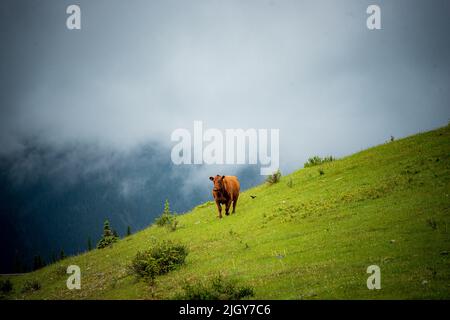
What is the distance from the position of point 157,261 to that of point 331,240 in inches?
334

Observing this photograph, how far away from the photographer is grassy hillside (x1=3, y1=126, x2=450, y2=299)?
37.6 feet

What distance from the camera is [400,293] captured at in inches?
382

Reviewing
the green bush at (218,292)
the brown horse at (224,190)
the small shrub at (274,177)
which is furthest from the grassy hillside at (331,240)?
the small shrub at (274,177)

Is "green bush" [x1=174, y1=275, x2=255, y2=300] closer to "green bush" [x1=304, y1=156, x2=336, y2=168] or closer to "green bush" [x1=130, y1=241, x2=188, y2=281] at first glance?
"green bush" [x1=130, y1=241, x2=188, y2=281]

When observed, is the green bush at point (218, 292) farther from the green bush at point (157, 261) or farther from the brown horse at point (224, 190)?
the brown horse at point (224, 190)

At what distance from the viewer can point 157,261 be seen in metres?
17.5

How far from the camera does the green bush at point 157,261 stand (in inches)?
672

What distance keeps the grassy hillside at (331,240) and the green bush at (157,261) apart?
20.7 inches

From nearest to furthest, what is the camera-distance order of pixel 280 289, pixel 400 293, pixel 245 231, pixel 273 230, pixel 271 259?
pixel 400 293, pixel 280 289, pixel 271 259, pixel 273 230, pixel 245 231

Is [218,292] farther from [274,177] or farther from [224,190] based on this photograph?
[274,177]

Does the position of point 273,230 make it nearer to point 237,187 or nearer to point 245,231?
point 245,231

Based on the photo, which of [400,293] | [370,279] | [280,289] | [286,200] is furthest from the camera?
[286,200]
